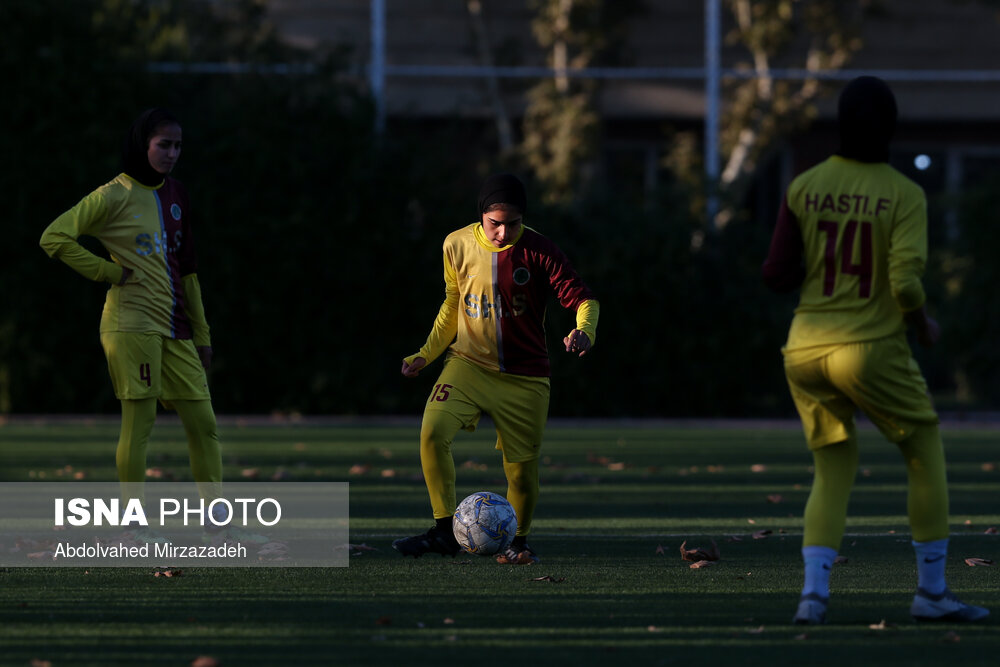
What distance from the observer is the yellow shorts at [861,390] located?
230 inches

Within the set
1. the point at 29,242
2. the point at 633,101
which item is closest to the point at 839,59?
the point at 633,101

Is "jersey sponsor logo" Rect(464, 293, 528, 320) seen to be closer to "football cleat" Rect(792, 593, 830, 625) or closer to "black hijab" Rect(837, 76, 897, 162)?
"black hijab" Rect(837, 76, 897, 162)

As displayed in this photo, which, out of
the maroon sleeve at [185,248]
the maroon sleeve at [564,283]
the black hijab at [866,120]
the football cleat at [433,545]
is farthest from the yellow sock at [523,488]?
the black hijab at [866,120]

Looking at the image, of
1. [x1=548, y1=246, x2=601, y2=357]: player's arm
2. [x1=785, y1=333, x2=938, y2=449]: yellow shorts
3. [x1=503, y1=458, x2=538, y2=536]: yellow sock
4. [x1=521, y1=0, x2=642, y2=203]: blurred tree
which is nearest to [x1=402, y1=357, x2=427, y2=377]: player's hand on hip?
[x1=503, y1=458, x2=538, y2=536]: yellow sock

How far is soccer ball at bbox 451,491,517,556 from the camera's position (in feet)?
25.1

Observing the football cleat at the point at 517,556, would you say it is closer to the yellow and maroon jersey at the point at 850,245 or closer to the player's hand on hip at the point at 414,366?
the player's hand on hip at the point at 414,366

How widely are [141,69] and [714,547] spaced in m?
13.3

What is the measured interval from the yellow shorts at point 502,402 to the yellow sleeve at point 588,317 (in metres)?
0.42

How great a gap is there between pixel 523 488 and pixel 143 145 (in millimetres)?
2614

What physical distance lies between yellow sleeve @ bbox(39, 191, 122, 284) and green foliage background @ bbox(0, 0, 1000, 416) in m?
11.0

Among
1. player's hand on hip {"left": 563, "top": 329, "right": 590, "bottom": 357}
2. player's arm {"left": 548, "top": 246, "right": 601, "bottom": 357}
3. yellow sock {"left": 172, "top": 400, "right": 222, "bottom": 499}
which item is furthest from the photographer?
yellow sock {"left": 172, "top": 400, "right": 222, "bottom": 499}

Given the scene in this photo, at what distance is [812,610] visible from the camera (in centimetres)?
592

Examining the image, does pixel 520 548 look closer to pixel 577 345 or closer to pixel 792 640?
pixel 577 345

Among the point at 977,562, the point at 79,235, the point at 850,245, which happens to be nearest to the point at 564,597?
the point at 850,245
